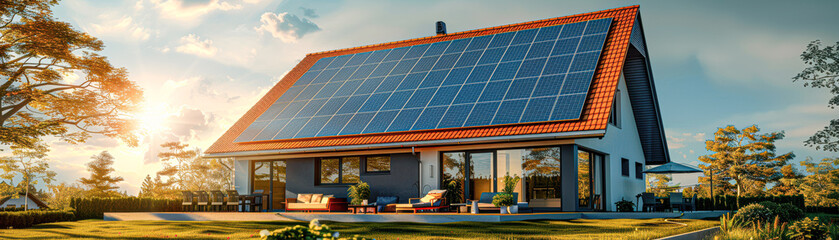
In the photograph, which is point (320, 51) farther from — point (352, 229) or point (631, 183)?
point (352, 229)

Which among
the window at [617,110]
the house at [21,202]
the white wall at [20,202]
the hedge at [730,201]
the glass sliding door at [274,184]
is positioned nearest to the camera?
the window at [617,110]

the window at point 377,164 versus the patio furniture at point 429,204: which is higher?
the window at point 377,164

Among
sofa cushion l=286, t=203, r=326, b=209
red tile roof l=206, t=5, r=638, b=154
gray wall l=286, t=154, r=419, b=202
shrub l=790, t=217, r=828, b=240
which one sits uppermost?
red tile roof l=206, t=5, r=638, b=154

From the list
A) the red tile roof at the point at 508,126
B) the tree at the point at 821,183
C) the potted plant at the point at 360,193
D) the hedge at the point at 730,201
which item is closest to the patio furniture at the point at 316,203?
the potted plant at the point at 360,193

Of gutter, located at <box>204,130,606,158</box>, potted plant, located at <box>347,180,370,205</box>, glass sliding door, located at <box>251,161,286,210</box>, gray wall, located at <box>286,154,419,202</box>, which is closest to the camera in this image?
gutter, located at <box>204,130,606,158</box>

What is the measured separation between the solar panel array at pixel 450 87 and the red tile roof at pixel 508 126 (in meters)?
0.21

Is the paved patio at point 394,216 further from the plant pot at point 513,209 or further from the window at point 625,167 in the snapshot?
the window at point 625,167

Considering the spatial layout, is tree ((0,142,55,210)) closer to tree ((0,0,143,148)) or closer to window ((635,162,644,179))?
tree ((0,0,143,148))

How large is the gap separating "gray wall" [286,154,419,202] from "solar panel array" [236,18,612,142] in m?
1.01

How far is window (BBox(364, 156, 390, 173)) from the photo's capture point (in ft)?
64.4

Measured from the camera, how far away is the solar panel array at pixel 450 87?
58.2ft

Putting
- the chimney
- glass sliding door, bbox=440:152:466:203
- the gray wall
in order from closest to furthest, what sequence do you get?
glass sliding door, bbox=440:152:466:203, the gray wall, the chimney

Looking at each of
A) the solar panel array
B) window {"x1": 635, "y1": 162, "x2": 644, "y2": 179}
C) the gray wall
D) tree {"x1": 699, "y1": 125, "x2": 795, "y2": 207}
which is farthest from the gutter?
tree {"x1": 699, "y1": 125, "x2": 795, "y2": 207}

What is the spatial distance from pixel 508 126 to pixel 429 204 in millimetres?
2877
